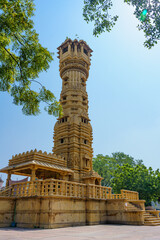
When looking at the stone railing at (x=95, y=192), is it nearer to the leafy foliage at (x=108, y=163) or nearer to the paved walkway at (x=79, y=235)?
the paved walkway at (x=79, y=235)

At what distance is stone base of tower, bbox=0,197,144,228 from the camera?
1267cm

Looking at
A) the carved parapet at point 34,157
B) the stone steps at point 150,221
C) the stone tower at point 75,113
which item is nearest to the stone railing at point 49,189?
the carved parapet at point 34,157

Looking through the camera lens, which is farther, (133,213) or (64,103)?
(64,103)

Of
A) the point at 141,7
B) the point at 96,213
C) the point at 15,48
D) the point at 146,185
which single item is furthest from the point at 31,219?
the point at 146,185

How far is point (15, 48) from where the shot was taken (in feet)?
34.1

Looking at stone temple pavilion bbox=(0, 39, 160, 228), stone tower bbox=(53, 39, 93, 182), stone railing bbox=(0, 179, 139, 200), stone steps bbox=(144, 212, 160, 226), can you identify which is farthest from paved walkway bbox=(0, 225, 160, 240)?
stone tower bbox=(53, 39, 93, 182)

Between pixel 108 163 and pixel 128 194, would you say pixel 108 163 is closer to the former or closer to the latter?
pixel 108 163

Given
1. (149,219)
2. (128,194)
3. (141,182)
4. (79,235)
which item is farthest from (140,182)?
(79,235)

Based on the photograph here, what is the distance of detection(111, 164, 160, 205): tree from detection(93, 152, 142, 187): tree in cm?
1000

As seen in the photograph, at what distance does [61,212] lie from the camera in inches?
519

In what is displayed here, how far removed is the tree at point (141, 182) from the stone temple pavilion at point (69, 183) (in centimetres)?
690

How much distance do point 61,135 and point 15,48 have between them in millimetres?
17267

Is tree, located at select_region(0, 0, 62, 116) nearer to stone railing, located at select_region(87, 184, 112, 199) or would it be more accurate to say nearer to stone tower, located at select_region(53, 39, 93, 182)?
stone railing, located at select_region(87, 184, 112, 199)

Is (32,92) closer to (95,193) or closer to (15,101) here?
(15,101)
